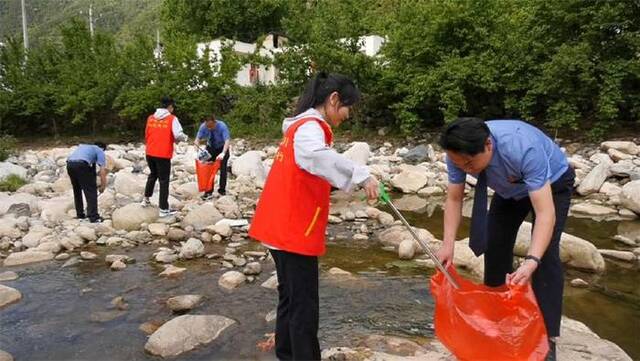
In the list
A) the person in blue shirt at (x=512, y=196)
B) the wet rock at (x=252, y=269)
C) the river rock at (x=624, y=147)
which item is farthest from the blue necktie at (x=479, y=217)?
the river rock at (x=624, y=147)

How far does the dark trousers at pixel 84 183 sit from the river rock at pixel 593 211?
24.1 feet

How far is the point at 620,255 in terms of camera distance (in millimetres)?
5961

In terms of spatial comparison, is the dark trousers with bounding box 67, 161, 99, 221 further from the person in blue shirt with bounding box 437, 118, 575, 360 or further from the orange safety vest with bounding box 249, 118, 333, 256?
the person in blue shirt with bounding box 437, 118, 575, 360

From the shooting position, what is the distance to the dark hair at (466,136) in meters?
2.46

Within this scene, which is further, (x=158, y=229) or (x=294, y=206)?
(x=158, y=229)

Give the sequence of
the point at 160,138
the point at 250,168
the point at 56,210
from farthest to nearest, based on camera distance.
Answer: the point at 250,168 → the point at 56,210 → the point at 160,138

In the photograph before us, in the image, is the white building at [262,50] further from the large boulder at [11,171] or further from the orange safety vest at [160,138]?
the orange safety vest at [160,138]

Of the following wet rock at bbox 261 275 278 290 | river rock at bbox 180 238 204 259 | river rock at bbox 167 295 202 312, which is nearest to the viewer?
river rock at bbox 167 295 202 312

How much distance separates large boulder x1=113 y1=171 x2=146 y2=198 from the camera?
31.2 ft

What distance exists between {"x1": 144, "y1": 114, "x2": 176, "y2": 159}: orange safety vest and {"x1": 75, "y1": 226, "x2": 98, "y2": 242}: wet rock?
134cm

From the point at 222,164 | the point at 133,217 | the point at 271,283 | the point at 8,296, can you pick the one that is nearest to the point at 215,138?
the point at 222,164

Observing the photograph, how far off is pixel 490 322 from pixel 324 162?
1255 millimetres

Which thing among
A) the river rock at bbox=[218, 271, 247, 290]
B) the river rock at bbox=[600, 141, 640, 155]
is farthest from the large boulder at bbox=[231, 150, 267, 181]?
the river rock at bbox=[600, 141, 640, 155]

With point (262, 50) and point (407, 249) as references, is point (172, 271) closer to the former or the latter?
point (407, 249)
